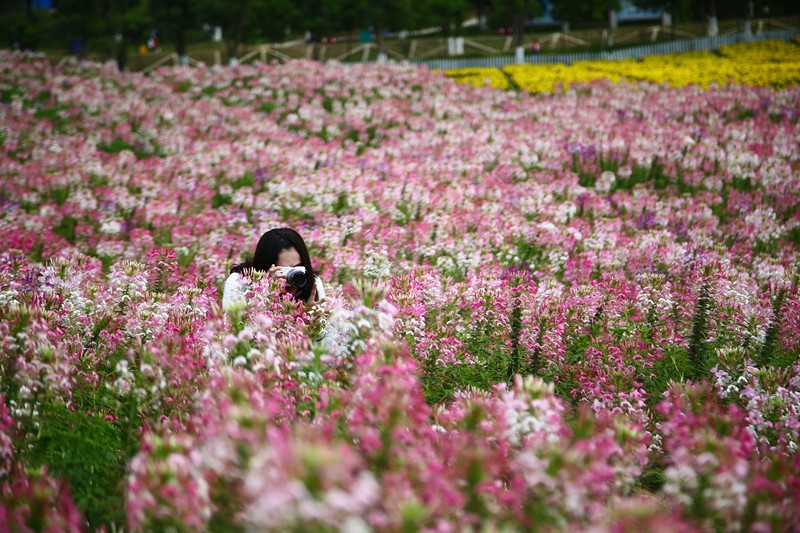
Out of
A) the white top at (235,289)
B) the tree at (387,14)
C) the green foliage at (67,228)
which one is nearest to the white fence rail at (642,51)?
the tree at (387,14)

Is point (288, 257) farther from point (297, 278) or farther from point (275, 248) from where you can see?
point (297, 278)

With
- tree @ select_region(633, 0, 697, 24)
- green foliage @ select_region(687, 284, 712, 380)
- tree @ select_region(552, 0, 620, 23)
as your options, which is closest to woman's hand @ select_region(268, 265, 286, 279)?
green foliage @ select_region(687, 284, 712, 380)

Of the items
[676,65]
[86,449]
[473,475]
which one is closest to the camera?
[473,475]

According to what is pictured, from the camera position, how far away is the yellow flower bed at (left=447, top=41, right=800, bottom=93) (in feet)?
67.4

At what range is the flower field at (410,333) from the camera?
198cm

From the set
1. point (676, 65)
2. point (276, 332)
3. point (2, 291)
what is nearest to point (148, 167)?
point (2, 291)

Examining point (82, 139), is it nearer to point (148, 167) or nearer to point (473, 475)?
point (148, 167)

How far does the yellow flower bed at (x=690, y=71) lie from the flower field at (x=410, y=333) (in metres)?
7.07

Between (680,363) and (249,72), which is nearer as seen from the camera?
(680,363)

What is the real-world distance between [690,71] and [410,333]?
21.8 m

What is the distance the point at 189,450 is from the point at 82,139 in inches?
510

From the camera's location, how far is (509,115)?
1634cm

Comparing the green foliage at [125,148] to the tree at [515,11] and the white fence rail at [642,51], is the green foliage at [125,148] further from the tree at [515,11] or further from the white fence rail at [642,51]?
the tree at [515,11]

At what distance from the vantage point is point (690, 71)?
22516mm
